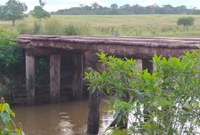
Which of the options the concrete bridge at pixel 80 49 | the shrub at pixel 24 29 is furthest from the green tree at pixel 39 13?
the concrete bridge at pixel 80 49

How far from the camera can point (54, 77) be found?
589 inches

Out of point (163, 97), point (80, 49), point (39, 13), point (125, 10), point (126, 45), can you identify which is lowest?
point (125, 10)

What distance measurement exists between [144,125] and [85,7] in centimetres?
7180

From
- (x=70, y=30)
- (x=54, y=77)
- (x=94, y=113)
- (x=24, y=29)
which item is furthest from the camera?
(x=24, y=29)

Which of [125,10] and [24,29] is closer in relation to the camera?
[24,29]

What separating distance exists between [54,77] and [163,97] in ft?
36.2

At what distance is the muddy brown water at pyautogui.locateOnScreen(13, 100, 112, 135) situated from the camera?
38.0 ft

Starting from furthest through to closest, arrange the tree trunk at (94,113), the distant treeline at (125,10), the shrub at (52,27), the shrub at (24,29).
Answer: the distant treeline at (125,10) < the shrub at (24,29) < the shrub at (52,27) < the tree trunk at (94,113)

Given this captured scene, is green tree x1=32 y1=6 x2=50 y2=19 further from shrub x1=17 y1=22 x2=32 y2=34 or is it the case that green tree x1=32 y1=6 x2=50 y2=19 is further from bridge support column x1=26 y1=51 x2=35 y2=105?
bridge support column x1=26 y1=51 x2=35 y2=105

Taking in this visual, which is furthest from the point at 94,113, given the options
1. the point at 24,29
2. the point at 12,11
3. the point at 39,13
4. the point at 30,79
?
A: the point at 12,11

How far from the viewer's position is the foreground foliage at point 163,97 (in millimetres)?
3979

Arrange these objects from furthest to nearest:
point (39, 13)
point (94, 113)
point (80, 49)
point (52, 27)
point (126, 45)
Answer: point (39, 13), point (52, 27), point (80, 49), point (94, 113), point (126, 45)

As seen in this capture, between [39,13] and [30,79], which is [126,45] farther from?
[39,13]

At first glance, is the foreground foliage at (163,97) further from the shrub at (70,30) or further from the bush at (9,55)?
the shrub at (70,30)
